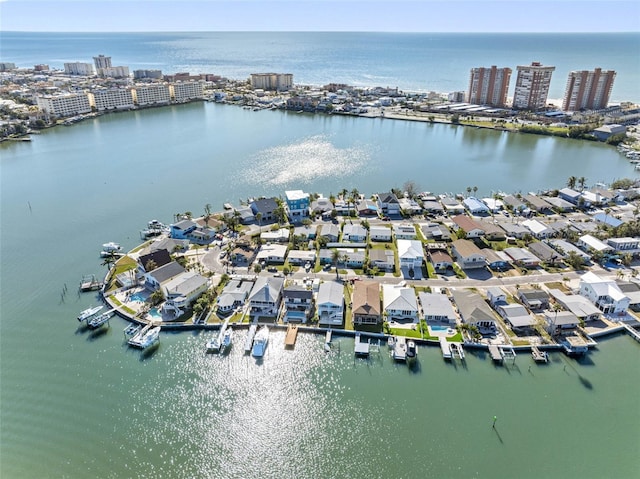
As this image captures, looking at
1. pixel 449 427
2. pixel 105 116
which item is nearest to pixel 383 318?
pixel 449 427

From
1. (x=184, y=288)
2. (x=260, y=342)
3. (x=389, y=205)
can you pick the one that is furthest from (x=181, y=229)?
(x=389, y=205)

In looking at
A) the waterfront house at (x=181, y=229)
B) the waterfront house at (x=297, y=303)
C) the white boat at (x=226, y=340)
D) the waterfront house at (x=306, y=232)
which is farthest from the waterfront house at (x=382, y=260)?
the waterfront house at (x=181, y=229)

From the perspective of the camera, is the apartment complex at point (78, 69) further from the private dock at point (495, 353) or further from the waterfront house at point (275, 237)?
the private dock at point (495, 353)

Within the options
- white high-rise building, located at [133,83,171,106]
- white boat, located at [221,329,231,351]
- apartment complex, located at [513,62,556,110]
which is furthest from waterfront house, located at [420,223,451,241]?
white high-rise building, located at [133,83,171,106]

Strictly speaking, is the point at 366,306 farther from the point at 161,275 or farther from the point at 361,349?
the point at 161,275

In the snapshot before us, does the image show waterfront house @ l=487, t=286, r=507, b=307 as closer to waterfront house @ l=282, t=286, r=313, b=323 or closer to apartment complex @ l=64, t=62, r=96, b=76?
waterfront house @ l=282, t=286, r=313, b=323

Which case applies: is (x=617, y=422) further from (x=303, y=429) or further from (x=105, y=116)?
(x=105, y=116)
